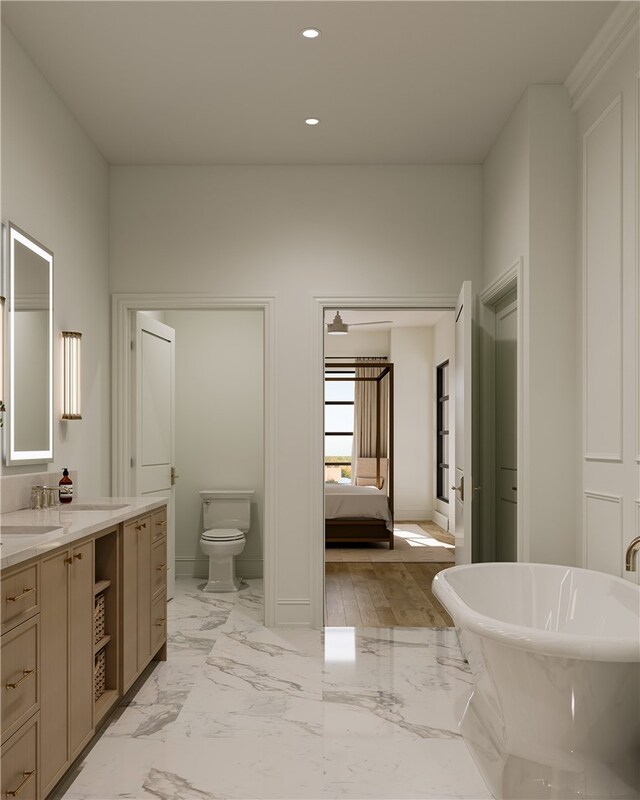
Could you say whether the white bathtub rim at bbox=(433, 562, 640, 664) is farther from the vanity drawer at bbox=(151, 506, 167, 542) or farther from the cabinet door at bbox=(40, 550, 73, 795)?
the vanity drawer at bbox=(151, 506, 167, 542)

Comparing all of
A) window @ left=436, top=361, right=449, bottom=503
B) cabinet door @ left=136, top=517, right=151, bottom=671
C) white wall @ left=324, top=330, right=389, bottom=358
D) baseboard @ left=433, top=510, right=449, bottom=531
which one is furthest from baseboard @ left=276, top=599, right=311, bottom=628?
white wall @ left=324, top=330, right=389, bottom=358

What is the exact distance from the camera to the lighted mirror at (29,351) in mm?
3018

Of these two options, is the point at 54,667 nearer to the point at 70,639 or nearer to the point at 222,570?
the point at 70,639

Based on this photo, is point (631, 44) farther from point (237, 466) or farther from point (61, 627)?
point (237, 466)

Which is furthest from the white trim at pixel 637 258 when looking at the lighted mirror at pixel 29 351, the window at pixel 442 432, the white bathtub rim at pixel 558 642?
the window at pixel 442 432

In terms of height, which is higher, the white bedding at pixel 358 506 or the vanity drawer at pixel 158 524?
the vanity drawer at pixel 158 524

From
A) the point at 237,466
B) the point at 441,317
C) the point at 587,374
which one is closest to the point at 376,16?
the point at 587,374

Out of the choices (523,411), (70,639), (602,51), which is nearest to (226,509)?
(523,411)

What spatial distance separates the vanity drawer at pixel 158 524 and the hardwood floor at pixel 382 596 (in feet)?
4.73

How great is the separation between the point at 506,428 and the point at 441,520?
17.6 feet

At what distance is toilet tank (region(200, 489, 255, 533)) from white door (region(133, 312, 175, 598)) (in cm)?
45

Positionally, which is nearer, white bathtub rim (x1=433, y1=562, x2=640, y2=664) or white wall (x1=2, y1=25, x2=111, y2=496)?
white bathtub rim (x1=433, y1=562, x2=640, y2=664)

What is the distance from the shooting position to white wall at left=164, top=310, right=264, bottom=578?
19.7 feet

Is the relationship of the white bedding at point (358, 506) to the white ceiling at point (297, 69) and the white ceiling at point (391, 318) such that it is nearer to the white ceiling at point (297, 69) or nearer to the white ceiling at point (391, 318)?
the white ceiling at point (391, 318)
